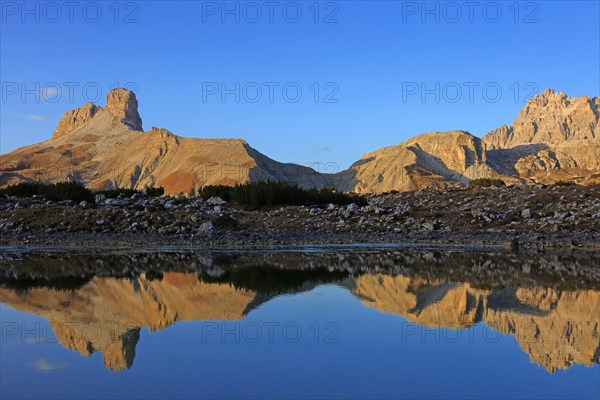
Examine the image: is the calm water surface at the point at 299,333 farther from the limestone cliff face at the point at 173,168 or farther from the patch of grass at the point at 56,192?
the limestone cliff face at the point at 173,168

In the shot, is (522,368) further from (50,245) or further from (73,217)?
(73,217)

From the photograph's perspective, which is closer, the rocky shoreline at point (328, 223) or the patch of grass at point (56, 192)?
the rocky shoreline at point (328, 223)

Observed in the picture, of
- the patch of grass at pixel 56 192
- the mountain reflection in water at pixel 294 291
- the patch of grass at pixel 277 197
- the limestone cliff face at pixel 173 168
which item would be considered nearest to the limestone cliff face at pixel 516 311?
the mountain reflection in water at pixel 294 291

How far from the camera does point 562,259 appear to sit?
19.8 m

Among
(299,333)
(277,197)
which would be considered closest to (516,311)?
(299,333)

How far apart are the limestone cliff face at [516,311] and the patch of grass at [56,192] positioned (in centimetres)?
3016

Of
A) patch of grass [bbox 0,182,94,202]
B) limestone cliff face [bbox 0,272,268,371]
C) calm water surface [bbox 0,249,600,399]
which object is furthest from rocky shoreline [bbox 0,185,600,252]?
limestone cliff face [bbox 0,272,268,371]

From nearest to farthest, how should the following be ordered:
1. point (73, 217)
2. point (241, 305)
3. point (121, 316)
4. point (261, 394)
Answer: point (261, 394)
point (121, 316)
point (241, 305)
point (73, 217)

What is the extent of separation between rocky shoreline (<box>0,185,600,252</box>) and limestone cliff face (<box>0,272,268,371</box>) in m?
12.1

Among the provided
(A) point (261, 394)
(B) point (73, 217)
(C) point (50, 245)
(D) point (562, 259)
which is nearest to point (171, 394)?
(A) point (261, 394)

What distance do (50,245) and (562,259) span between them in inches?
754

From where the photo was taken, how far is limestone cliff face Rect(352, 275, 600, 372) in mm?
8352

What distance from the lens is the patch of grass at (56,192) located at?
4075 centimetres

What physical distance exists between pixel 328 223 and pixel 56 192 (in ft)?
62.4
